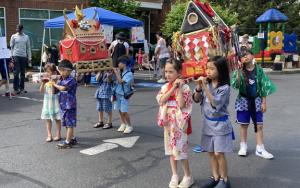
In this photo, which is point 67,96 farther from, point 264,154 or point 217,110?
point 264,154

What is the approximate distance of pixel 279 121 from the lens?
841cm

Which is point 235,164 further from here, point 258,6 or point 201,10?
point 258,6

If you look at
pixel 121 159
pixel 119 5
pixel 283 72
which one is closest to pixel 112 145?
pixel 121 159

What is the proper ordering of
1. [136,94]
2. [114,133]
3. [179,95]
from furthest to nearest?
[136,94] < [114,133] < [179,95]

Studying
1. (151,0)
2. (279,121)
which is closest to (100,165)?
(279,121)

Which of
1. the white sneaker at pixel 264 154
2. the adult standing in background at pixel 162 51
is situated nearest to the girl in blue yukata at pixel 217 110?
the white sneaker at pixel 264 154

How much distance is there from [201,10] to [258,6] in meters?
26.5

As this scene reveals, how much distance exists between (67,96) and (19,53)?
6.33 m

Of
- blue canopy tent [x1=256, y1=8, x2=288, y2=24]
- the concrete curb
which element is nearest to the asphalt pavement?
the concrete curb

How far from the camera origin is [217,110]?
15.3ft

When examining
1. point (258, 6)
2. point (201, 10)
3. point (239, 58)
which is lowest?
point (239, 58)

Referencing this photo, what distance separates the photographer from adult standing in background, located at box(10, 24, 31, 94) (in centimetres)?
1212

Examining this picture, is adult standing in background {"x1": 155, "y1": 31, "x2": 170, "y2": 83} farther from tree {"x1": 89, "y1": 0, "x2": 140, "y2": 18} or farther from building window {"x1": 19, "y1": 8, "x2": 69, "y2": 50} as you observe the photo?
building window {"x1": 19, "y1": 8, "x2": 69, "y2": 50}

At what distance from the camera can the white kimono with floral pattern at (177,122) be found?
4676 mm
